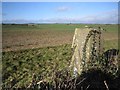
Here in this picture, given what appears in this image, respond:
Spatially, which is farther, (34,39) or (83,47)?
(34,39)

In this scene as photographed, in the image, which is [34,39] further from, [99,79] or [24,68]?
[99,79]

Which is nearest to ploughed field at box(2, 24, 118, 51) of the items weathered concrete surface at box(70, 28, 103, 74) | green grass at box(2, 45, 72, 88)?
green grass at box(2, 45, 72, 88)

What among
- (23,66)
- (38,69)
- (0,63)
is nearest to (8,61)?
(0,63)

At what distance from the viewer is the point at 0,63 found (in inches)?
364

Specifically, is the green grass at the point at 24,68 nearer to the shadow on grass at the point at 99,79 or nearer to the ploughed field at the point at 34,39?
the shadow on grass at the point at 99,79

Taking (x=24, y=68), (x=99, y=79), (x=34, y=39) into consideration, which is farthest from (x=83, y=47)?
(x=34, y=39)

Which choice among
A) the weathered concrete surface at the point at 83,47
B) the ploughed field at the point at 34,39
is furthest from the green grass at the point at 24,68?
the ploughed field at the point at 34,39

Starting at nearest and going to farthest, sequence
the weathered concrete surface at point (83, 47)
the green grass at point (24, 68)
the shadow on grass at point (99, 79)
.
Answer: the shadow on grass at point (99, 79), the weathered concrete surface at point (83, 47), the green grass at point (24, 68)

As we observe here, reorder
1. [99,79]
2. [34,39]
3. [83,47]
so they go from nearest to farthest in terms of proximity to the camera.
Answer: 1. [99,79]
2. [83,47]
3. [34,39]

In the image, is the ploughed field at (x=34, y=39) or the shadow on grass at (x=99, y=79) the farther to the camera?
the ploughed field at (x=34, y=39)

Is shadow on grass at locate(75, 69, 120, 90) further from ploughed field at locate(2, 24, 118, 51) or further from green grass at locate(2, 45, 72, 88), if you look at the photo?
ploughed field at locate(2, 24, 118, 51)

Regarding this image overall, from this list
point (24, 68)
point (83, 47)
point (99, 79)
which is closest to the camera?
point (99, 79)

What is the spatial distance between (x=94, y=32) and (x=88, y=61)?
2.85ft

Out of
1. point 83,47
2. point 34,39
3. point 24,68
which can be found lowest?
point 24,68
